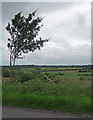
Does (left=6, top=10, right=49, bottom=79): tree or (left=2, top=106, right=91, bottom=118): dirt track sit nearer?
(left=2, top=106, right=91, bottom=118): dirt track

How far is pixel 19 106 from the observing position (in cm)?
738

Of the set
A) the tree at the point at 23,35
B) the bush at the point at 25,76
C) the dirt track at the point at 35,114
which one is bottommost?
the dirt track at the point at 35,114

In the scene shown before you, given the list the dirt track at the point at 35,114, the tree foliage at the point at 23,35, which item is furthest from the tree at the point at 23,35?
the dirt track at the point at 35,114

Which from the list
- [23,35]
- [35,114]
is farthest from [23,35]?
[35,114]

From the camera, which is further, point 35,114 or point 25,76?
point 25,76

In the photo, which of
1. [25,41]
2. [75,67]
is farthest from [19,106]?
[75,67]

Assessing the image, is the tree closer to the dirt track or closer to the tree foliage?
the tree foliage

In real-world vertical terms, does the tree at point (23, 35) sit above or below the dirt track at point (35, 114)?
above

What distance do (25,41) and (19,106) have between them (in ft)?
27.6

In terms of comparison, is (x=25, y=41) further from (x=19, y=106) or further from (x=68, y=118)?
(x=68, y=118)

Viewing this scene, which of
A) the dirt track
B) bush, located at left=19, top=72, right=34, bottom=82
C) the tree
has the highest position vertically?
the tree

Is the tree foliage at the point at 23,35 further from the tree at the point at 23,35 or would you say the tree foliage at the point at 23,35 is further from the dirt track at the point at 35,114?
the dirt track at the point at 35,114

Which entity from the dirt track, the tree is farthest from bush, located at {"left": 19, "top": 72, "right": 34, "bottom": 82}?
the dirt track

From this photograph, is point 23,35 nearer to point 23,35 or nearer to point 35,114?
point 23,35
